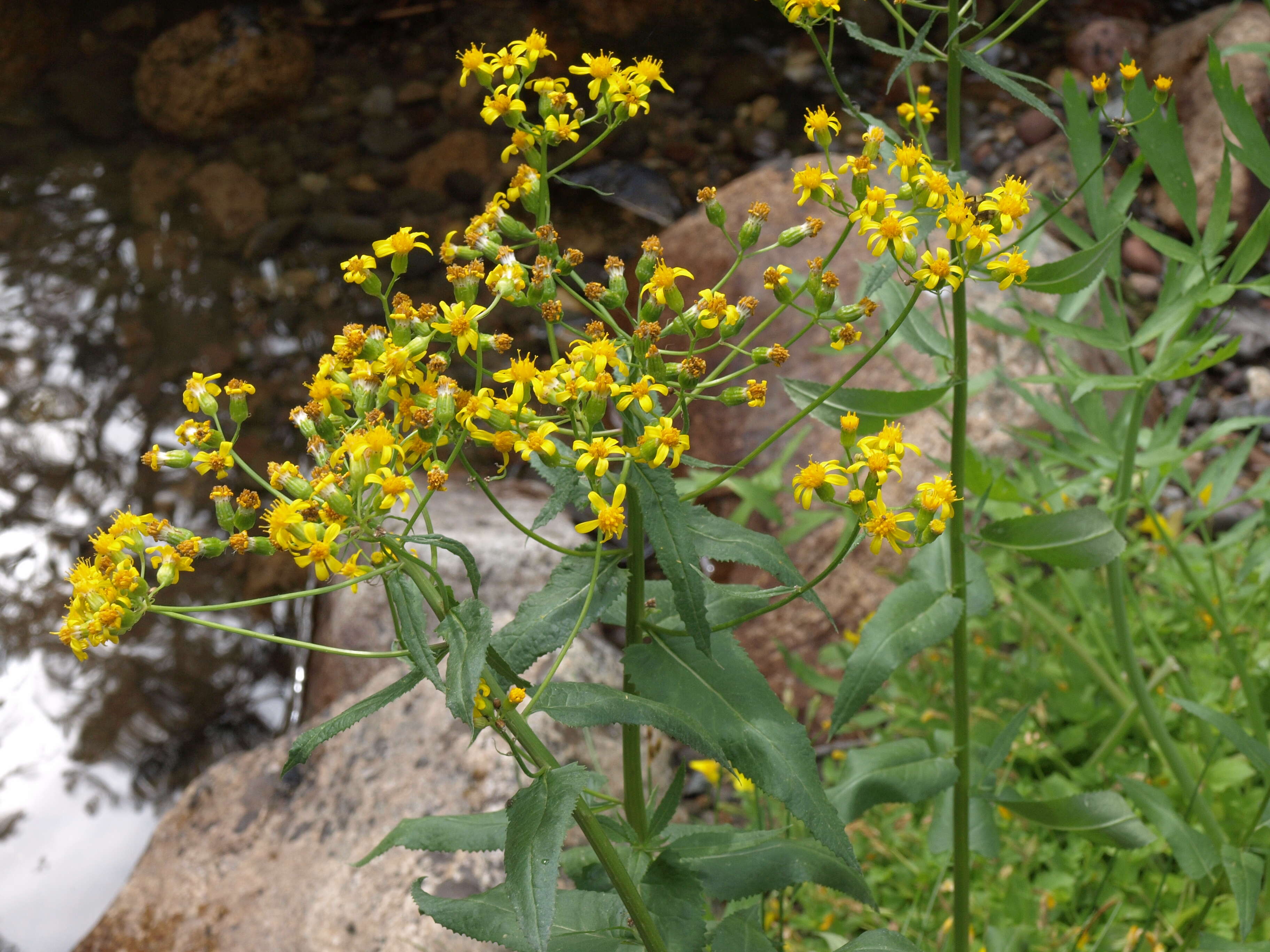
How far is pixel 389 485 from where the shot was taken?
123 centimetres

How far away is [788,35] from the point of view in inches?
271

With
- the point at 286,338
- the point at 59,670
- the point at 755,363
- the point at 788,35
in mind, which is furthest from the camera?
the point at 788,35

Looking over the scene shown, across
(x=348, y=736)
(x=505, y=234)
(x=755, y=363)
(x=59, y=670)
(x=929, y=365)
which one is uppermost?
(x=505, y=234)

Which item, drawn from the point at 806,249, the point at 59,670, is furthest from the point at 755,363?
the point at 59,670

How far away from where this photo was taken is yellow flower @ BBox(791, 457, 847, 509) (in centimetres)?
133

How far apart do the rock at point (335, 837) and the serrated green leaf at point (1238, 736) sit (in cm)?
119

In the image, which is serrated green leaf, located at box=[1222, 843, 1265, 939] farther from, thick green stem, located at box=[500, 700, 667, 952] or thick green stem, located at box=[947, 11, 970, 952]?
thick green stem, located at box=[500, 700, 667, 952]

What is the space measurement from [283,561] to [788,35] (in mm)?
4704

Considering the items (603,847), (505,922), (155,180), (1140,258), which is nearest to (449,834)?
(505,922)

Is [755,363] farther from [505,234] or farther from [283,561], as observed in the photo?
[283,561]

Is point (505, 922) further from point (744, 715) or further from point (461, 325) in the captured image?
point (461, 325)

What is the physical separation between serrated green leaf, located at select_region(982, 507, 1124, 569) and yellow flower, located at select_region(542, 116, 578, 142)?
0.94 metres

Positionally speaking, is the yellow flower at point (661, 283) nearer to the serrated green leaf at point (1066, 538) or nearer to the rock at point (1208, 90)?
the serrated green leaf at point (1066, 538)

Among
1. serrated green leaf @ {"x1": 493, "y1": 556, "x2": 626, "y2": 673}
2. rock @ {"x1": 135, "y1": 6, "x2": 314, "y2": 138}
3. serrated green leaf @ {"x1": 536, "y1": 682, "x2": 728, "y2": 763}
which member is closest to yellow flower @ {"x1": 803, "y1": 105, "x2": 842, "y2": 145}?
serrated green leaf @ {"x1": 493, "y1": 556, "x2": 626, "y2": 673}
